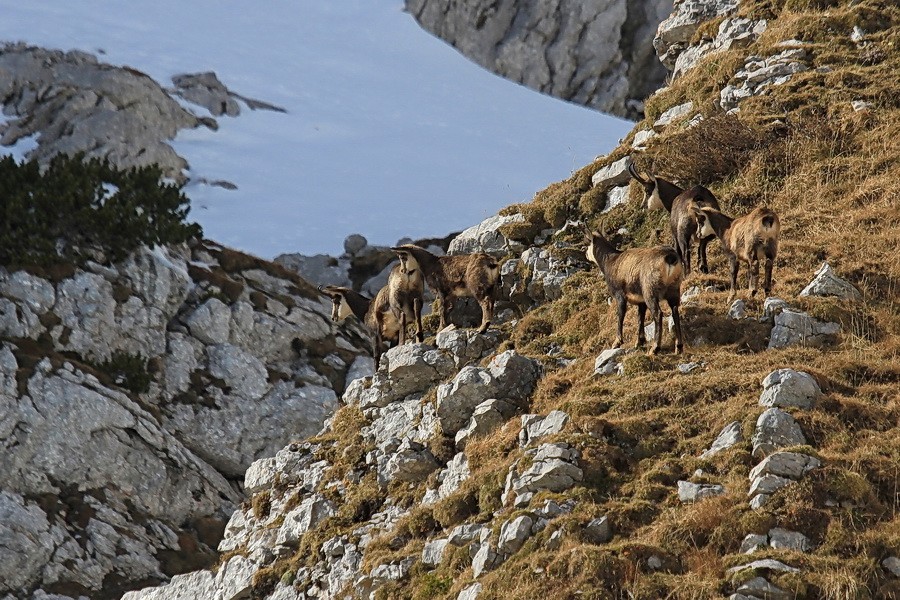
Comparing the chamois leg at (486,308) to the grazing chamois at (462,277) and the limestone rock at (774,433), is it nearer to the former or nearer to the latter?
the grazing chamois at (462,277)

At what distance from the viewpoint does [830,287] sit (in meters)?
17.9

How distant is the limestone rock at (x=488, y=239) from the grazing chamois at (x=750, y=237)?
5579mm

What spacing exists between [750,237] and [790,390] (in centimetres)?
377

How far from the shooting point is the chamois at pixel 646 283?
16.6m

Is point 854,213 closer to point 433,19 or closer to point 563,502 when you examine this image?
point 563,502

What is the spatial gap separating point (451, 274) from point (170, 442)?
1895 cm

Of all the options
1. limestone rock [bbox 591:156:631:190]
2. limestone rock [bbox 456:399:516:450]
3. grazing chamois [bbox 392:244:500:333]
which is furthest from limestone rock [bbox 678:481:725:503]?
limestone rock [bbox 591:156:631:190]

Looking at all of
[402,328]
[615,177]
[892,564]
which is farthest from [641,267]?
[615,177]

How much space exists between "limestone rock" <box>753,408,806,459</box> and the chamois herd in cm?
296

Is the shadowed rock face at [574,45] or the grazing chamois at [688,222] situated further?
the shadowed rock face at [574,45]

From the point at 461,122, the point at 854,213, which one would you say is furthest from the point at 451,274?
the point at 461,122

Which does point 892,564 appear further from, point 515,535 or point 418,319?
point 418,319

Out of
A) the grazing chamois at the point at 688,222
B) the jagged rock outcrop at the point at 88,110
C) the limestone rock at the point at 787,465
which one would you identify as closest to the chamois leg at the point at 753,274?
the grazing chamois at the point at 688,222

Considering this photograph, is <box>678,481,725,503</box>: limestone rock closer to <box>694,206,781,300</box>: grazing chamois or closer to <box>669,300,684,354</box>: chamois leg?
<box>669,300,684,354</box>: chamois leg
